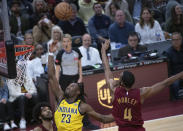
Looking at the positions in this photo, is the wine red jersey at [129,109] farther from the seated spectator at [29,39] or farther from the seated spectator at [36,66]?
the seated spectator at [29,39]

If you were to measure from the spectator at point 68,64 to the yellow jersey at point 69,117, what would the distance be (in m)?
2.56

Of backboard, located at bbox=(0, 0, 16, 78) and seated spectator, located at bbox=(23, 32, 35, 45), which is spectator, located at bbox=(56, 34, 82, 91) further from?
backboard, located at bbox=(0, 0, 16, 78)

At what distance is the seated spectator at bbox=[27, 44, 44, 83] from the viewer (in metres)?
8.65

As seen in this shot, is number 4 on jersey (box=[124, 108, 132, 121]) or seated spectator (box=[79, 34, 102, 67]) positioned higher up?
seated spectator (box=[79, 34, 102, 67])

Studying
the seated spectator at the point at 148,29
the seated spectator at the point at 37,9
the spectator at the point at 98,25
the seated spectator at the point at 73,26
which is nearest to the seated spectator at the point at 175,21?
the seated spectator at the point at 148,29

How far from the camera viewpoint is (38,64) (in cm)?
868

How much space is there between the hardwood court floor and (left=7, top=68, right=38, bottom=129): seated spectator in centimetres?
172

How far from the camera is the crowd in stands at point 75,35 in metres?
8.11

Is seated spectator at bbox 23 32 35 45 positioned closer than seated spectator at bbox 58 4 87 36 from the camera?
Yes

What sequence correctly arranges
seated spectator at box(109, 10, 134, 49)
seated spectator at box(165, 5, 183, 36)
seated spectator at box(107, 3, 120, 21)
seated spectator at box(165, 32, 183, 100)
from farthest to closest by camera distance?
seated spectator at box(107, 3, 120, 21)
seated spectator at box(165, 5, 183, 36)
seated spectator at box(109, 10, 134, 49)
seated spectator at box(165, 32, 183, 100)

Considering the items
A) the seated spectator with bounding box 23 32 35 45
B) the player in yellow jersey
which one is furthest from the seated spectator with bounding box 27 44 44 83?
the player in yellow jersey

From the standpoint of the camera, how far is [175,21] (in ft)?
33.6

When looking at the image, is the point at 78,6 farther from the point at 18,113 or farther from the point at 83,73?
the point at 18,113

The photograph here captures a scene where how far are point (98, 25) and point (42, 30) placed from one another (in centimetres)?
138
